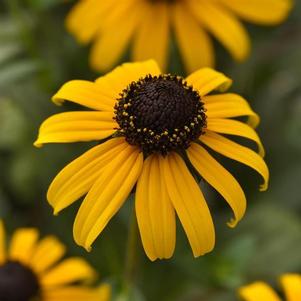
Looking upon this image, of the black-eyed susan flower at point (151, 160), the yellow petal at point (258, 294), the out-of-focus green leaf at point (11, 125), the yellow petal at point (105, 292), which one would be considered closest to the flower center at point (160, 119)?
the black-eyed susan flower at point (151, 160)

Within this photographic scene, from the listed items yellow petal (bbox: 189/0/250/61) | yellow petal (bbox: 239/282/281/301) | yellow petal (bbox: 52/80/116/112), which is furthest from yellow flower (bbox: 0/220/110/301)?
yellow petal (bbox: 189/0/250/61)

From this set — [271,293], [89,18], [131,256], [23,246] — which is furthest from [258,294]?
[89,18]

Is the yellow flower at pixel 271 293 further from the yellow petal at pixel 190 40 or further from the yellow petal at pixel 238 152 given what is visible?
the yellow petal at pixel 190 40

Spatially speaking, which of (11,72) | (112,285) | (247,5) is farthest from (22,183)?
(247,5)

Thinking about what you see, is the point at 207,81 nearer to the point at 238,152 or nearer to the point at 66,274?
the point at 238,152

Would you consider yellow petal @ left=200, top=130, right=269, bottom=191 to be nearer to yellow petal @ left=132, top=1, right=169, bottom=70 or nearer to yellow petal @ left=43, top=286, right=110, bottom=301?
yellow petal @ left=43, top=286, right=110, bottom=301
